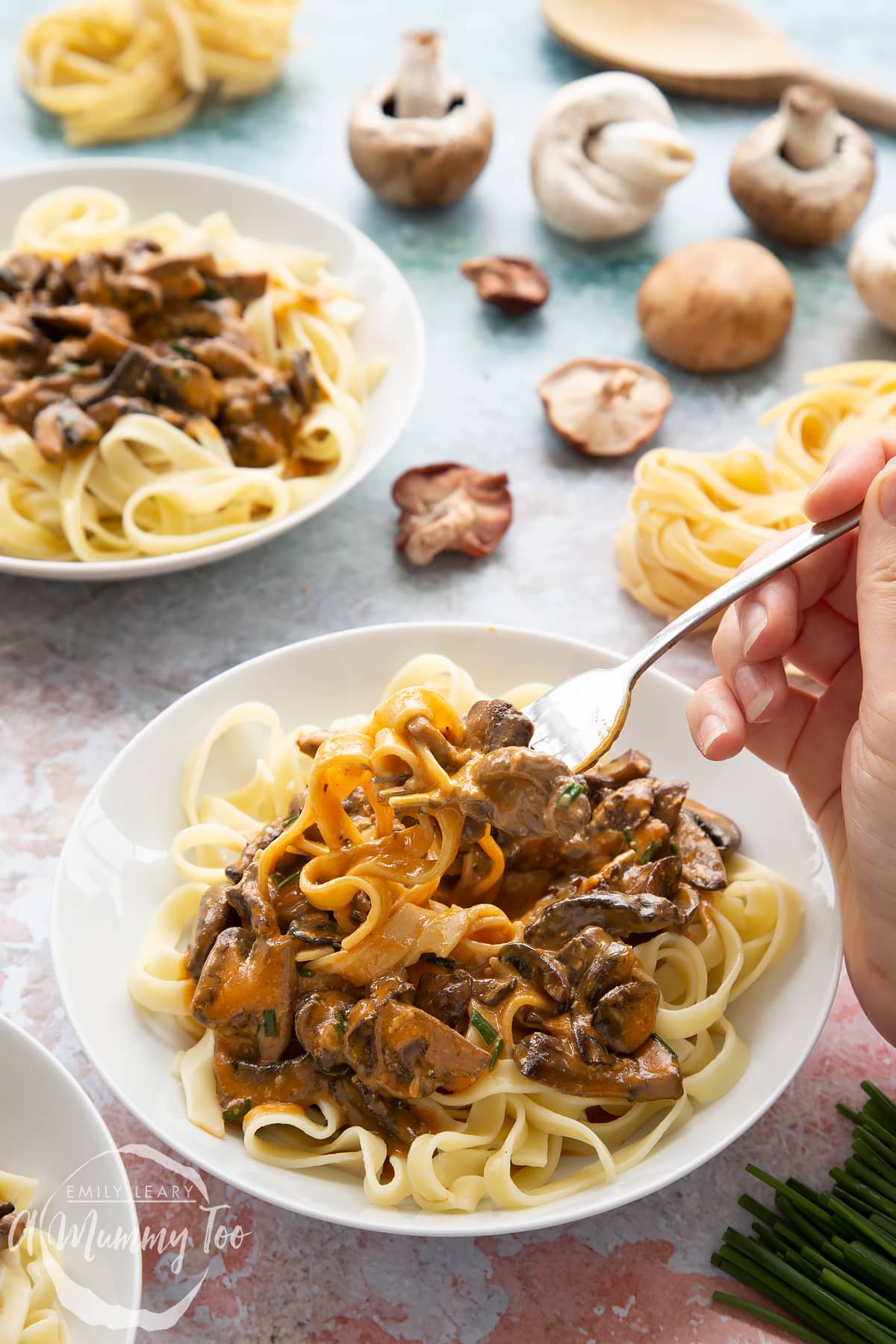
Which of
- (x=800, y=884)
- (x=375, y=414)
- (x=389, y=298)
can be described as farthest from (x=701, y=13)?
(x=800, y=884)

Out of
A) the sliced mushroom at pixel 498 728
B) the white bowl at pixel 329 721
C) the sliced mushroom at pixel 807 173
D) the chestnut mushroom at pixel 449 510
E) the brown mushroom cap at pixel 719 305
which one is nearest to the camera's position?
the white bowl at pixel 329 721

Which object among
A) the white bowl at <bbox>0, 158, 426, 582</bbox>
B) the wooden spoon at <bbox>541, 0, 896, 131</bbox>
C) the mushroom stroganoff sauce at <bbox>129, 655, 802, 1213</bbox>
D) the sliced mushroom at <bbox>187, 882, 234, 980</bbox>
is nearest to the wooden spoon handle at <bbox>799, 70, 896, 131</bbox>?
the wooden spoon at <bbox>541, 0, 896, 131</bbox>

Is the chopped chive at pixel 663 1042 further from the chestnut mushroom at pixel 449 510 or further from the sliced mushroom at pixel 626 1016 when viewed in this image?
the chestnut mushroom at pixel 449 510

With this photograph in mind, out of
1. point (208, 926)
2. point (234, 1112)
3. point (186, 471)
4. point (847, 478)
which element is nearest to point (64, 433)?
point (186, 471)

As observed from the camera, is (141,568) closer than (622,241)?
Yes

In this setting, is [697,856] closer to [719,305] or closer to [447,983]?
[447,983]

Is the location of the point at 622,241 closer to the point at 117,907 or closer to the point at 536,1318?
the point at 117,907

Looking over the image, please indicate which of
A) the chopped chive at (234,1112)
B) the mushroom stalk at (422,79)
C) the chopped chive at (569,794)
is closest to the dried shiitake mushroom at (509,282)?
the mushroom stalk at (422,79)
